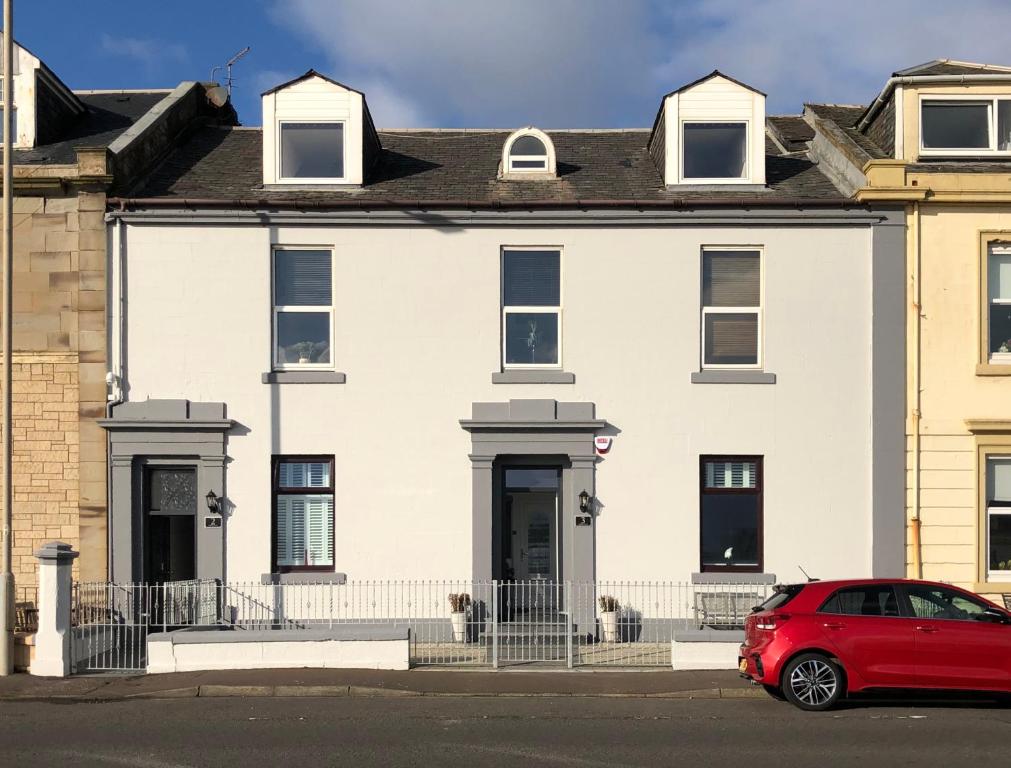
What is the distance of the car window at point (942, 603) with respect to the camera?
482 inches

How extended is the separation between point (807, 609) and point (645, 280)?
21.7 feet

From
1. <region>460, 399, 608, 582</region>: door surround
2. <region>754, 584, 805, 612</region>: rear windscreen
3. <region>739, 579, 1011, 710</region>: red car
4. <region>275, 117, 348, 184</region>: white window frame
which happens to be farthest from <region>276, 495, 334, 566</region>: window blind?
<region>739, 579, 1011, 710</region>: red car

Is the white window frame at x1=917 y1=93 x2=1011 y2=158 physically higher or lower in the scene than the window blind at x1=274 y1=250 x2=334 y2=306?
higher

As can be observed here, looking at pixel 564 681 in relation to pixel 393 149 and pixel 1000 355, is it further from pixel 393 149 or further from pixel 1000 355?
pixel 393 149

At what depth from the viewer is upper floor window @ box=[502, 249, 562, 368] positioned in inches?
684

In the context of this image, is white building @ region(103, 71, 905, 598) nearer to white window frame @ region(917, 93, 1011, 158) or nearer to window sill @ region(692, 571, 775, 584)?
window sill @ region(692, 571, 775, 584)

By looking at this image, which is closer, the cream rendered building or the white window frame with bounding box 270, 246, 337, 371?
the cream rendered building

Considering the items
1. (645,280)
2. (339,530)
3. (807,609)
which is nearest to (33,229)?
(339,530)

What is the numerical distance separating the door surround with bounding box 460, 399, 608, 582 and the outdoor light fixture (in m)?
3.95

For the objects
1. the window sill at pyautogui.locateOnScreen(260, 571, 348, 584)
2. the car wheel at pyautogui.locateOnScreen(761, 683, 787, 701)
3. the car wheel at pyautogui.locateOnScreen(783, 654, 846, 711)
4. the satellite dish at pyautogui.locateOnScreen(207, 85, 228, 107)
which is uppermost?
the satellite dish at pyautogui.locateOnScreen(207, 85, 228, 107)

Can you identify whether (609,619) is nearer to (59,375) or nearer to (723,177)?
(723,177)

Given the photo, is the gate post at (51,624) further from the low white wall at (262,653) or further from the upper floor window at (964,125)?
the upper floor window at (964,125)

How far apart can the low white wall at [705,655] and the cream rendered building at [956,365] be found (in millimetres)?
3984

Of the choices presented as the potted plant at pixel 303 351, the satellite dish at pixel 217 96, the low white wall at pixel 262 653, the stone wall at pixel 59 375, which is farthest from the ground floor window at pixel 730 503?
the satellite dish at pixel 217 96
